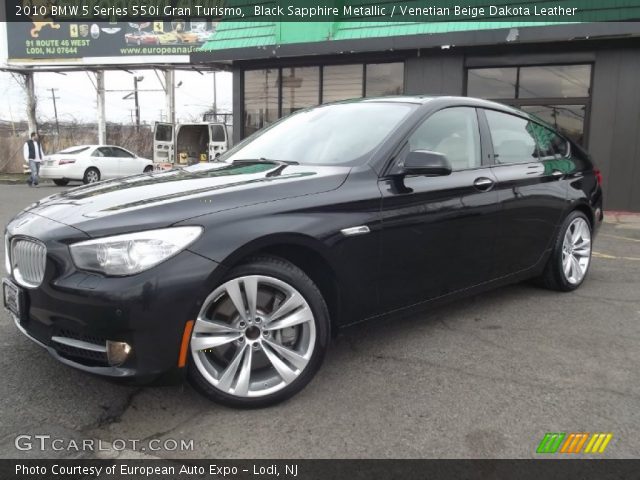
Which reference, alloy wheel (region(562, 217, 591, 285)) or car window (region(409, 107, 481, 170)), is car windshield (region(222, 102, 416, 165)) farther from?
alloy wheel (region(562, 217, 591, 285))

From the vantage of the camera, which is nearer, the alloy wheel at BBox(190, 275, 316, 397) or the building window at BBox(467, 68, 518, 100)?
the alloy wheel at BBox(190, 275, 316, 397)

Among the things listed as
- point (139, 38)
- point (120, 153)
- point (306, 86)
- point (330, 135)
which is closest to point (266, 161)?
point (330, 135)

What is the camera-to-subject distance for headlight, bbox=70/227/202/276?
240cm

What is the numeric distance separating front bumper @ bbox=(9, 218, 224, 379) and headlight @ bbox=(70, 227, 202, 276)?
0.11 feet

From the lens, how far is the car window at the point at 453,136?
3593 millimetres

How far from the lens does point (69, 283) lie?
7.96ft

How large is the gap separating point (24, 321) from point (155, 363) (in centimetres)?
76

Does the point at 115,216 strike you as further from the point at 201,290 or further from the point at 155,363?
the point at 155,363

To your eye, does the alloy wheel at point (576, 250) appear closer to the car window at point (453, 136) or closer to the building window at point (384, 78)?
the car window at point (453, 136)

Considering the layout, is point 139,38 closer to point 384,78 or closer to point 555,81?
point 384,78

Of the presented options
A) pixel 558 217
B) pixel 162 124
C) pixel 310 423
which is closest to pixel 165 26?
pixel 162 124

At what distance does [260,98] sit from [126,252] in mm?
12812

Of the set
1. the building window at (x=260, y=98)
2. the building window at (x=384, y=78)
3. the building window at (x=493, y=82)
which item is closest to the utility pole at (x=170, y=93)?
the building window at (x=260, y=98)

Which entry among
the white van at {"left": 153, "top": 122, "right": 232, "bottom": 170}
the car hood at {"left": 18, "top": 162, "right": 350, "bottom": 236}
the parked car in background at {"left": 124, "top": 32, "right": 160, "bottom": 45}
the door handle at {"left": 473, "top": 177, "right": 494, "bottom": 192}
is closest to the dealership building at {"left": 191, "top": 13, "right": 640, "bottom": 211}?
the white van at {"left": 153, "top": 122, "right": 232, "bottom": 170}
